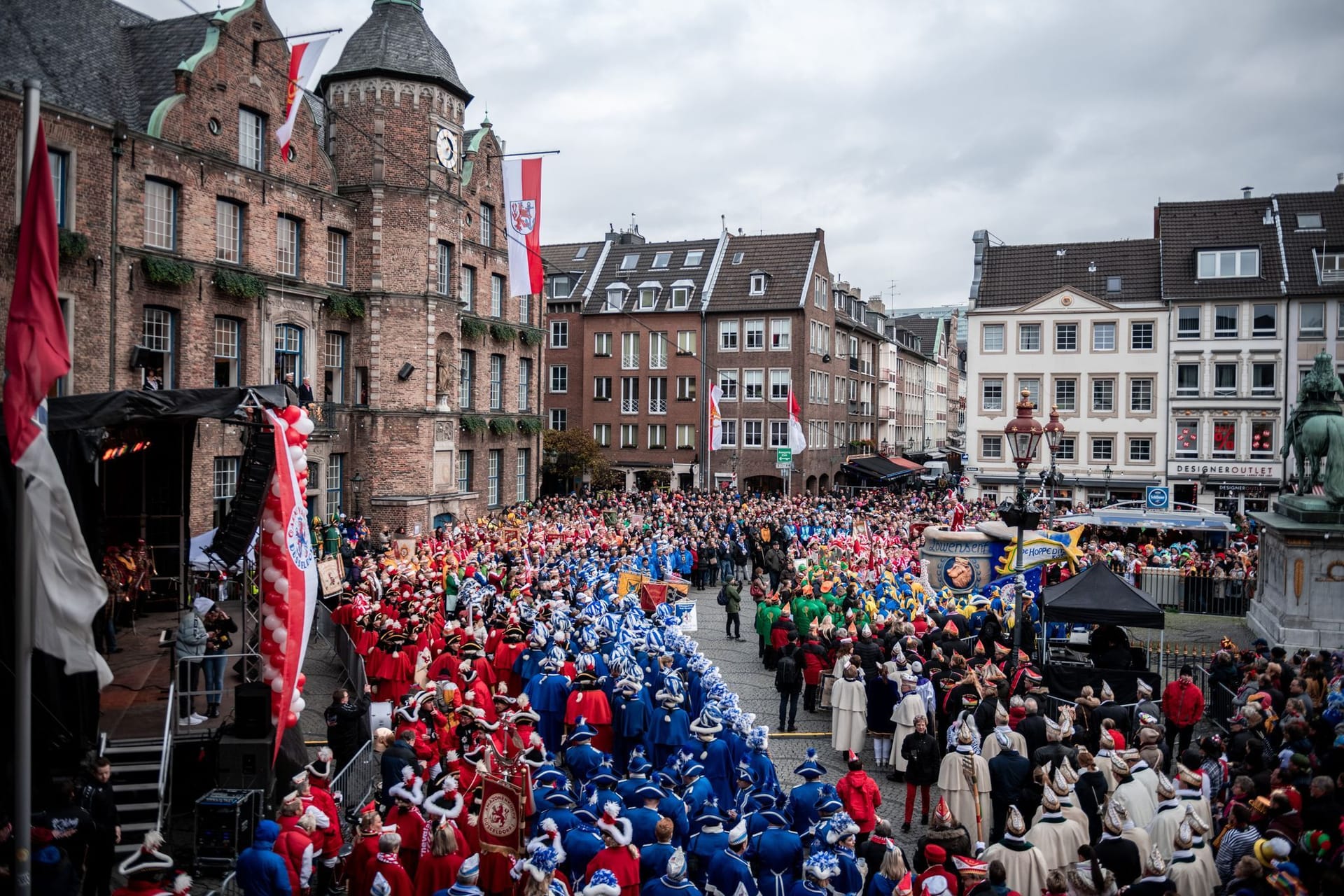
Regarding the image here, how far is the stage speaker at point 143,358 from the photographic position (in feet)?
78.5

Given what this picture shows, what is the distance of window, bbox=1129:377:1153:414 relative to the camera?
48.5m

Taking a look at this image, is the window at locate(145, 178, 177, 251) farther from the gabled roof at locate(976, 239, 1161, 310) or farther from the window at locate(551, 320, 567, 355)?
the gabled roof at locate(976, 239, 1161, 310)

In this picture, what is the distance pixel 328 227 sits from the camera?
31.8 m

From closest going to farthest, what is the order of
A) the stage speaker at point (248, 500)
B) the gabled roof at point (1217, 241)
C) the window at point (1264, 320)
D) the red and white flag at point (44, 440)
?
1. the red and white flag at point (44, 440)
2. the stage speaker at point (248, 500)
3. the window at point (1264, 320)
4. the gabled roof at point (1217, 241)

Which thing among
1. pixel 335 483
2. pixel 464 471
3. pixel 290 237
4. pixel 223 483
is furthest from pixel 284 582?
pixel 464 471

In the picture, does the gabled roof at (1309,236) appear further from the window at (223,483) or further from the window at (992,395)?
the window at (223,483)

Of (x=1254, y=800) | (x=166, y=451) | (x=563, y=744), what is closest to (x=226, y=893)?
(x=563, y=744)

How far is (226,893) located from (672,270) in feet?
171

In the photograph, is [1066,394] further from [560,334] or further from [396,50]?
[396,50]

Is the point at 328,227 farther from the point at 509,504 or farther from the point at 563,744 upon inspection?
the point at 563,744

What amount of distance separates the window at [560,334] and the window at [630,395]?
4.45 m

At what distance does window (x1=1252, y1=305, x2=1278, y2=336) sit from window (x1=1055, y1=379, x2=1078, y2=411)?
8.18 m

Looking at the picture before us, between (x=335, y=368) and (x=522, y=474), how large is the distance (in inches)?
455

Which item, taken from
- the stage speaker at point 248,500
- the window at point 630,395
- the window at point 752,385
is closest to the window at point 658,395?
the window at point 630,395
